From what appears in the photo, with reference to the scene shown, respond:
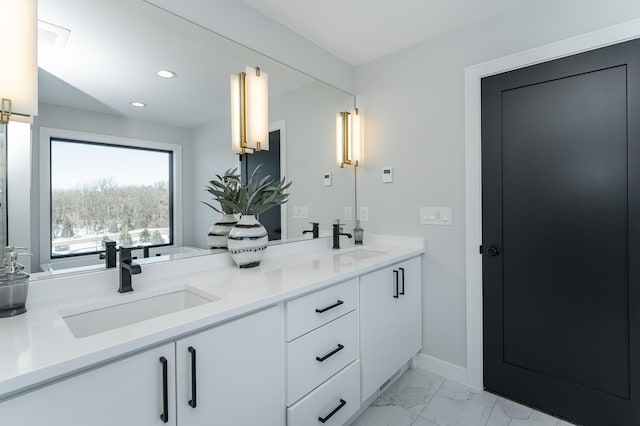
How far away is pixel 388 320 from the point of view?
1881mm

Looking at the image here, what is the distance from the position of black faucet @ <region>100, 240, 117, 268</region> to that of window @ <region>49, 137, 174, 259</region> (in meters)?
0.03

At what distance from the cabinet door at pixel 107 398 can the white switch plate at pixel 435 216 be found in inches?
71.4

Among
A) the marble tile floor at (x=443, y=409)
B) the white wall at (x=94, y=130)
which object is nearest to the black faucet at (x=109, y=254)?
the white wall at (x=94, y=130)

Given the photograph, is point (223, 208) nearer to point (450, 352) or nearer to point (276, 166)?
point (276, 166)

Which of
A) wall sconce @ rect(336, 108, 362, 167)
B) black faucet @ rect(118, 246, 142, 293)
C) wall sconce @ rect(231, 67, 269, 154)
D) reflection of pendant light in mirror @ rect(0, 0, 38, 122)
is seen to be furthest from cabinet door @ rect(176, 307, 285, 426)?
wall sconce @ rect(336, 108, 362, 167)

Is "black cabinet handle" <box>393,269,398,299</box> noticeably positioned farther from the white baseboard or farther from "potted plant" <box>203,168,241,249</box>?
"potted plant" <box>203,168,241,249</box>

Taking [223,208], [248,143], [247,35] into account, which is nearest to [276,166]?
[248,143]

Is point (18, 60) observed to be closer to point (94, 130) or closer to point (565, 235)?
point (94, 130)

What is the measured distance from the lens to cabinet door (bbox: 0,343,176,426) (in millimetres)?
683

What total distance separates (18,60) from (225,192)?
917 millimetres

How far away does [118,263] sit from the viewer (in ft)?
4.38

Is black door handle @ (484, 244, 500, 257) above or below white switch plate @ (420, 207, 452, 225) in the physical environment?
below

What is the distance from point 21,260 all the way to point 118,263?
0.30 meters

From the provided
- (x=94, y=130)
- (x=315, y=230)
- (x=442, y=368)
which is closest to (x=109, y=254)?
(x=94, y=130)
